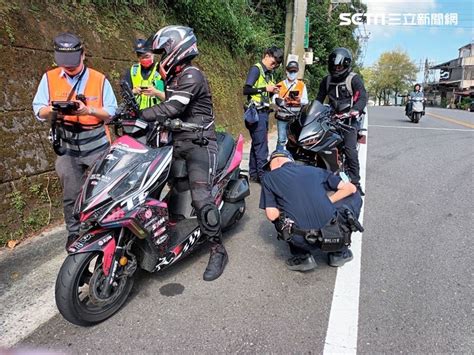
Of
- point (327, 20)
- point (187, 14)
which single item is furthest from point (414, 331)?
point (327, 20)

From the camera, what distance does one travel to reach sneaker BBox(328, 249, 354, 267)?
11.1ft

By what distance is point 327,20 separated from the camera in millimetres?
18062

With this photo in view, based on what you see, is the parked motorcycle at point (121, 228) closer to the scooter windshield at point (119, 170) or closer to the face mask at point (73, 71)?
the scooter windshield at point (119, 170)

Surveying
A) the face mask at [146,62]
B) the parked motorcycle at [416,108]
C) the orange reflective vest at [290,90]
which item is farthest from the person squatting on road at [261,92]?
the parked motorcycle at [416,108]

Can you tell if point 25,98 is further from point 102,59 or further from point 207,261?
point 207,261

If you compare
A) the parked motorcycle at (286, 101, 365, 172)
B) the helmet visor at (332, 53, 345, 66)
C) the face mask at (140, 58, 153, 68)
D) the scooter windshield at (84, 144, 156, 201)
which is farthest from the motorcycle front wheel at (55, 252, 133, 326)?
the helmet visor at (332, 53, 345, 66)

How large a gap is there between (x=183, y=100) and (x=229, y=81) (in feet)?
20.9

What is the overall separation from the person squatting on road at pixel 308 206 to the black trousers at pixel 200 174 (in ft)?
1.56

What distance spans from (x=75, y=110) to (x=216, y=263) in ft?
5.53

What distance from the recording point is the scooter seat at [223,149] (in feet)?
12.0

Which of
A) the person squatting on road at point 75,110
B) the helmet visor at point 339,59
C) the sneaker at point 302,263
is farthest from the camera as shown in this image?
the helmet visor at point 339,59

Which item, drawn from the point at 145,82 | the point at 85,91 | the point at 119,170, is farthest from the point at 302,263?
the point at 145,82

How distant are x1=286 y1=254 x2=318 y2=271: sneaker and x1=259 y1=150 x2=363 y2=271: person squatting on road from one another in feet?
0.41

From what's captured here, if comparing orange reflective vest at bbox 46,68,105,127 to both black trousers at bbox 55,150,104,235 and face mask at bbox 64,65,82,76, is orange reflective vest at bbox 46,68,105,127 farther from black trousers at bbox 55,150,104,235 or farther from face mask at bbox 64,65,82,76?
black trousers at bbox 55,150,104,235
